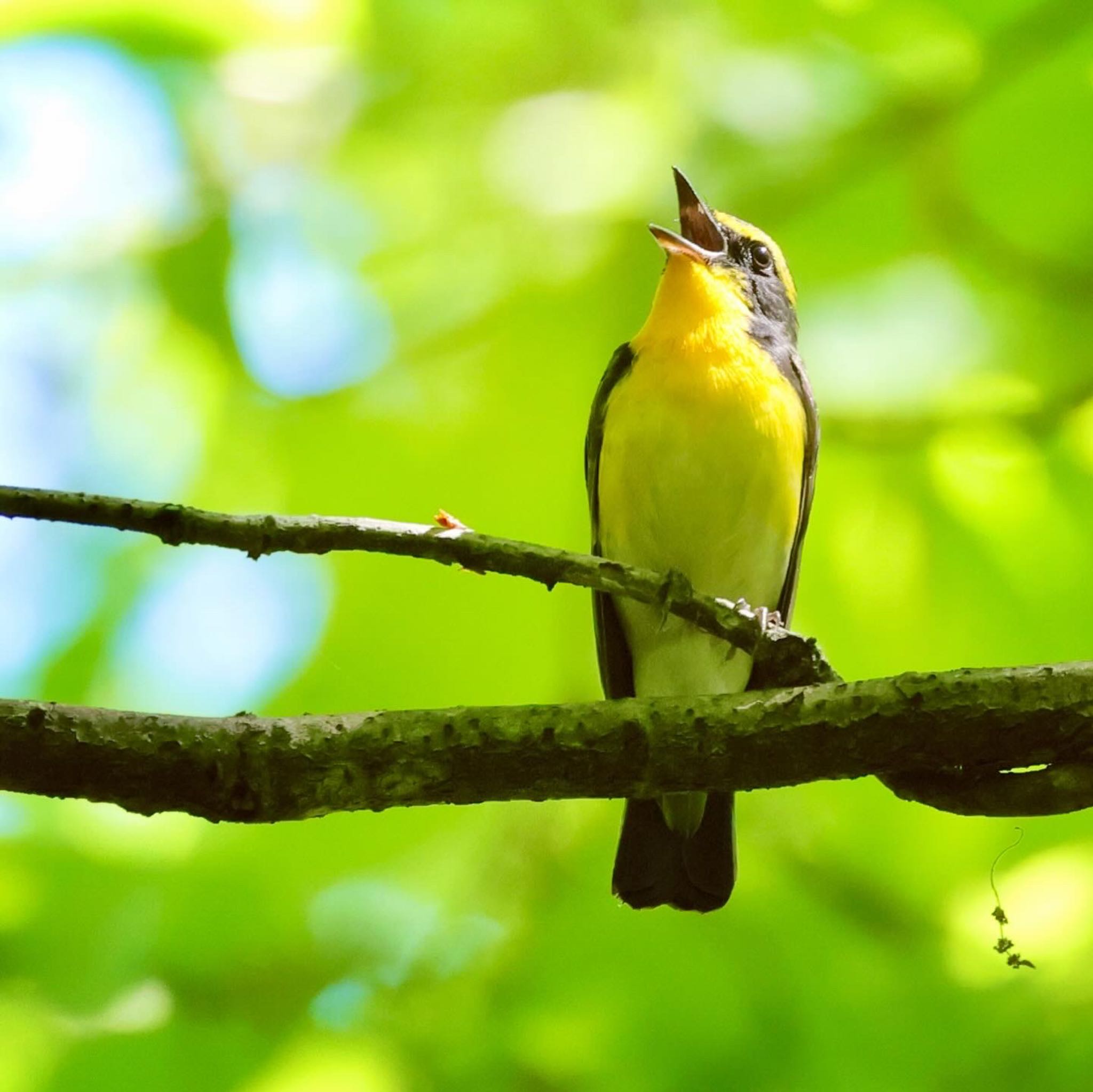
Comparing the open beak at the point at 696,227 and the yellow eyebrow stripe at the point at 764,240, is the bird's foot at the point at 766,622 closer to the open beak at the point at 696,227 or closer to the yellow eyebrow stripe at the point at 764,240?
the open beak at the point at 696,227

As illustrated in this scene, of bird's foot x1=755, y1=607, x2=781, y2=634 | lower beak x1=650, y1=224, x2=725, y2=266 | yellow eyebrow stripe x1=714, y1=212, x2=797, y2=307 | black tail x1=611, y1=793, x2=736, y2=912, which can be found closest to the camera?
bird's foot x1=755, y1=607, x2=781, y2=634

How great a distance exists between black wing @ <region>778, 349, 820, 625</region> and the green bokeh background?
447mm

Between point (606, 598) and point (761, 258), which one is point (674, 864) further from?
point (761, 258)

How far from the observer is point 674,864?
2.83 m

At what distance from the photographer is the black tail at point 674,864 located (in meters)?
2.82

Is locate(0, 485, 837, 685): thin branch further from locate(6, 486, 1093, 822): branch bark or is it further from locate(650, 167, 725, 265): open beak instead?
locate(650, 167, 725, 265): open beak

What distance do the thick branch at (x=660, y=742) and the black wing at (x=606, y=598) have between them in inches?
47.4

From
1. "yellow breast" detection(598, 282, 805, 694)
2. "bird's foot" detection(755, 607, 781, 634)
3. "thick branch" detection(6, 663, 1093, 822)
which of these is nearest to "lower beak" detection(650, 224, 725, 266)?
"yellow breast" detection(598, 282, 805, 694)

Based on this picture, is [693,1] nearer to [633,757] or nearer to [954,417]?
[954,417]

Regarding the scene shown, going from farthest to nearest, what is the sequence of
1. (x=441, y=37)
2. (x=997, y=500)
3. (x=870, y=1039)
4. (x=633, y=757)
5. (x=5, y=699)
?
(x=441, y=37) → (x=997, y=500) → (x=870, y=1039) → (x=633, y=757) → (x=5, y=699)

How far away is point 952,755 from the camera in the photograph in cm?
191

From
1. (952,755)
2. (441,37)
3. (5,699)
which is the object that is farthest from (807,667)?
(441,37)

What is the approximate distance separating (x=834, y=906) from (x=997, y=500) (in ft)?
3.74

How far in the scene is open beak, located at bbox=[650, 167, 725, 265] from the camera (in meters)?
3.15
